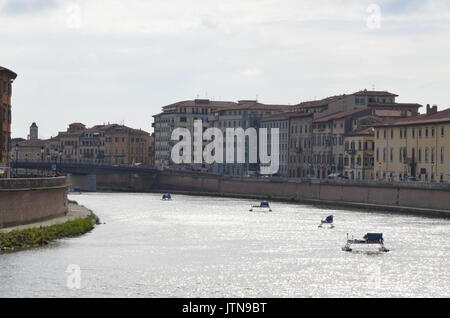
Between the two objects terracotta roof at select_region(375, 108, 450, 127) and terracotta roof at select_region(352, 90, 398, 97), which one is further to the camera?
terracotta roof at select_region(352, 90, 398, 97)

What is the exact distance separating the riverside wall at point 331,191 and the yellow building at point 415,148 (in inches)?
287

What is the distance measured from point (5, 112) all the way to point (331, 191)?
53449 mm

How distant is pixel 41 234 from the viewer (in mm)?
76312

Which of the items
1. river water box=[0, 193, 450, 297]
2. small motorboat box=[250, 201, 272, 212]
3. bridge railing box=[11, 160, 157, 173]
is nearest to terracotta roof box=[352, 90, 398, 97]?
bridge railing box=[11, 160, 157, 173]

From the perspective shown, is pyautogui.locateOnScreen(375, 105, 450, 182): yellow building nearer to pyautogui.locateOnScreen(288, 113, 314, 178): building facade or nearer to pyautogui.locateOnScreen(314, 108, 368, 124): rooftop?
pyautogui.locateOnScreen(314, 108, 368, 124): rooftop

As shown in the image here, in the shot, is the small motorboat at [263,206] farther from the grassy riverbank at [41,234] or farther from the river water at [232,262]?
the grassy riverbank at [41,234]

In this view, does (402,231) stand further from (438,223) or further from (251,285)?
(251,285)

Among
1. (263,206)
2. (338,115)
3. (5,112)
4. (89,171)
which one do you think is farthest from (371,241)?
(89,171)

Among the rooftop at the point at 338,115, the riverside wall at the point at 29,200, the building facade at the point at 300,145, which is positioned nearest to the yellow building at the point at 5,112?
the riverside wall at the point at 29,200

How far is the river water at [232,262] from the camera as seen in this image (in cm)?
5672

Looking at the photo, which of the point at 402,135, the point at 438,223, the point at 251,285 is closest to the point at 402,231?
the point at 438,223

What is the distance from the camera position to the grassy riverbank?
71.2 m

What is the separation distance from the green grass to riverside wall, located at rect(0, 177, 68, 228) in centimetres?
178

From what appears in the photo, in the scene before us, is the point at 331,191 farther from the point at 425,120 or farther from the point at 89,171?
the point at 89,171
